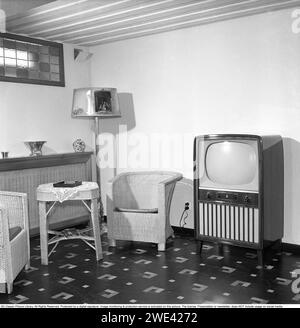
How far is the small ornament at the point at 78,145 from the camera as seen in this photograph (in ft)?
17.3

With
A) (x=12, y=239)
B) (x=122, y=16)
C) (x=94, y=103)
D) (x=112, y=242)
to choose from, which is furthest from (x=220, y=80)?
(x=12, y=239)

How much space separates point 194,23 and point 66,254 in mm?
2616

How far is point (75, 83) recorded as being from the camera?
5.41 m

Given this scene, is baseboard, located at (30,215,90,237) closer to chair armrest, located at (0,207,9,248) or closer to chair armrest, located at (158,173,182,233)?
chair armrest, located at (158,173,182,233)

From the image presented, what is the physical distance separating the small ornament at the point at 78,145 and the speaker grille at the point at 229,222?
1.89m

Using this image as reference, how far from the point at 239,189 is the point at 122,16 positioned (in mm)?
1946

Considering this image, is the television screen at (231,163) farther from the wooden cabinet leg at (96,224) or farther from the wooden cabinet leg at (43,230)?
the wooden cabinet leg at (43,230)

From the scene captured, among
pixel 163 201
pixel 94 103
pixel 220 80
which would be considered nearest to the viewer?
pixel 163 201

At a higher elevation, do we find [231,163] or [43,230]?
[231,163]

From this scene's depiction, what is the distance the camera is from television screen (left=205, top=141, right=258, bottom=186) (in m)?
3.72

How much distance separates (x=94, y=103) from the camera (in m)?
4.66

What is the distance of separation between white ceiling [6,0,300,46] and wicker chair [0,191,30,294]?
1.69m

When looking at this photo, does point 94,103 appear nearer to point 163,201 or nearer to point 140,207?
point 140,207
